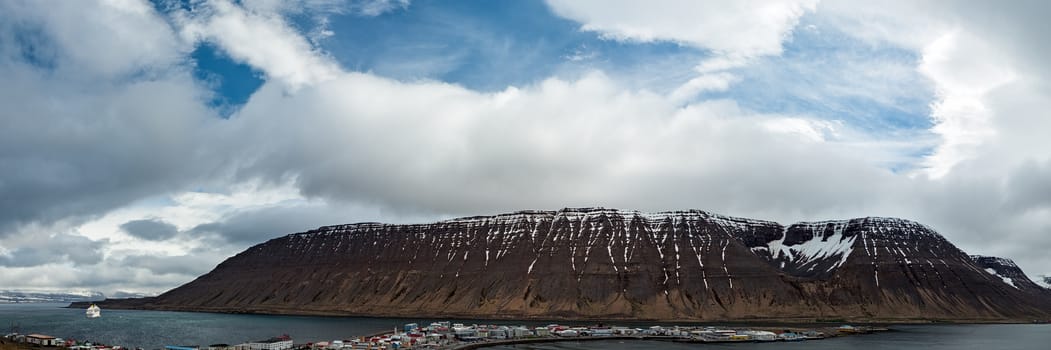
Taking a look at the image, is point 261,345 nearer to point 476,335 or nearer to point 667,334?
point 476,335

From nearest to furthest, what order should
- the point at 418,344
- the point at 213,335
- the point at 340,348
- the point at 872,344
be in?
the point at 340,348
the point at 418,344
the point at 872,344
the point at 213,335

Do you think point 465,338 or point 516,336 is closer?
point 465,338

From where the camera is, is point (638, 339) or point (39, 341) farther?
point (638, 339)

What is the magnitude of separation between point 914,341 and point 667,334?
5033cm

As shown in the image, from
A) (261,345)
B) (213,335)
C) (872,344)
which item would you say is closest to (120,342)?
(213,335)

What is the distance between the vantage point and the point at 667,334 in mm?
176000

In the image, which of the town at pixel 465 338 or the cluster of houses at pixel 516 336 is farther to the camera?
the cluster of houses at pixel 516 336

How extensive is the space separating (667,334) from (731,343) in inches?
704

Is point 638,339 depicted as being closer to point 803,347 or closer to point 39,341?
point 803,347

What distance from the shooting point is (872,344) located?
157125 mm

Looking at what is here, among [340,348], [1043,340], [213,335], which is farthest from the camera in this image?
[213,335]

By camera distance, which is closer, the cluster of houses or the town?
the town

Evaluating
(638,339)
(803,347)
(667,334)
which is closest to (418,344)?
(638,339)

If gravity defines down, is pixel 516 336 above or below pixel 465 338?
below
